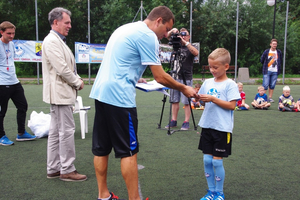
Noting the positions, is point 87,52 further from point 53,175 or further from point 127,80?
point 127,80

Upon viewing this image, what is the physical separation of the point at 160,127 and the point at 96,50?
33.1 feet

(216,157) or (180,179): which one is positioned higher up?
(216,157)

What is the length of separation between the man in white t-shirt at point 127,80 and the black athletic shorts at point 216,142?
62 centimetres

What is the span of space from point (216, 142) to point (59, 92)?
6.00ft

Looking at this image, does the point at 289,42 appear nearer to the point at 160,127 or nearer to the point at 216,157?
the point at 160,127

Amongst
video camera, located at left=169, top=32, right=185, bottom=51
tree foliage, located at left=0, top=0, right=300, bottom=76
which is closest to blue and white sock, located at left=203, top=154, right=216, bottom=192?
video camera, located at left=169, top=32, right=185, bottom=51

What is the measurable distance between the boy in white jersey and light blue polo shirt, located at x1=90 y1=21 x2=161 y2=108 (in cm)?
69

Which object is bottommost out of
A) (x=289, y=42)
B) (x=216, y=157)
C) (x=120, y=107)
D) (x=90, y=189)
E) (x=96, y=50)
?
(x=90, y=189)

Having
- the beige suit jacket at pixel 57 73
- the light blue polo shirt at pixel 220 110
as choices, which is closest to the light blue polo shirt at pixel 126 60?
the light blue polo shirt at pixel 220 110

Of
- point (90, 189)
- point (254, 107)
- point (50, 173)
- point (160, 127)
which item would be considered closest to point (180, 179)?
point (90, 189)

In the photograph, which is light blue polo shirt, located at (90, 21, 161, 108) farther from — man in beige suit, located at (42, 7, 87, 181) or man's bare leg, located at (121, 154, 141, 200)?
man in beige suit, located at (42, 7, 87, 181)

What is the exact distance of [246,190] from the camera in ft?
10.4

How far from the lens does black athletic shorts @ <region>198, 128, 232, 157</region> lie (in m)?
2.89

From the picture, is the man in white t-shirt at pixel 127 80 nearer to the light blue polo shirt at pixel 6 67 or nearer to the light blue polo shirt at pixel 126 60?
the light blue polo shirt at pixel 126 60
